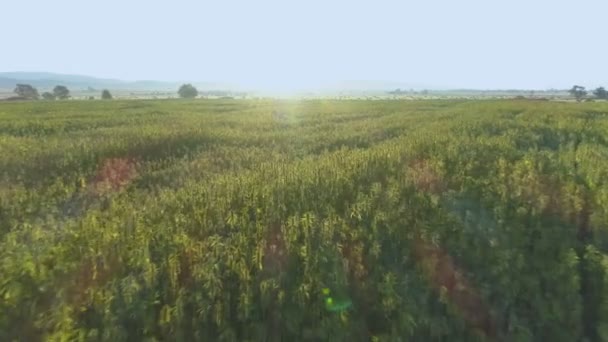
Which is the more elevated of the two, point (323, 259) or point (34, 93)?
point (323, 259)

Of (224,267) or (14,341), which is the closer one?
(14,341)

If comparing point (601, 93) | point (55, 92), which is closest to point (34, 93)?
point (55, 92)

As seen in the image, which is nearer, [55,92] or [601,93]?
[601,93]

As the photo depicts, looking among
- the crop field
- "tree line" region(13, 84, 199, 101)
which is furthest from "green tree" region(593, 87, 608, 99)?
the crop field

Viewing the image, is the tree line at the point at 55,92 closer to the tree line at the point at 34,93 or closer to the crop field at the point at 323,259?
the tree line at the point at 34,93

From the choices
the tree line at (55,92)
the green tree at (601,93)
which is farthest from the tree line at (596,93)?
the tree line at (55,92)

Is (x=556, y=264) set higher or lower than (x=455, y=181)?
lower

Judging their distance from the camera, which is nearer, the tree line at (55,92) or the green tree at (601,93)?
the green tree at (601,93)

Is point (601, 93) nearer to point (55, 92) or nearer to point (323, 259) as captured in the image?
point (323, 259)

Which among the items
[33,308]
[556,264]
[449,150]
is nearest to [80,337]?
[33,308]

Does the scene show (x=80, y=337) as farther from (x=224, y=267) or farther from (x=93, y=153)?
(x=93, y=153)

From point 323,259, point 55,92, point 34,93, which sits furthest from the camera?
point 55,92
